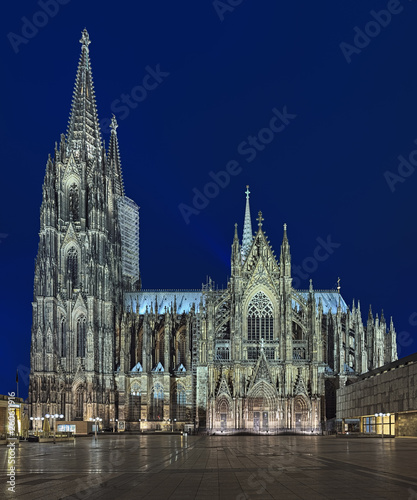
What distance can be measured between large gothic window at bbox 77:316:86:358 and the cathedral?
0.56 ft

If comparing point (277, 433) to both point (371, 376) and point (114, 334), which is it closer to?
point (371, 376)

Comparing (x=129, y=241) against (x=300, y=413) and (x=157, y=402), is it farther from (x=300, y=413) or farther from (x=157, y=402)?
(x=300, y=413)

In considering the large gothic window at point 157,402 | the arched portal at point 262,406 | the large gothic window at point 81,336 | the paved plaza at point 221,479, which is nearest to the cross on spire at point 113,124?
the large gothic window at point 81,336

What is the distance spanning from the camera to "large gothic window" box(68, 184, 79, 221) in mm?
110000

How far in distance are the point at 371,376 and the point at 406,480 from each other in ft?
206

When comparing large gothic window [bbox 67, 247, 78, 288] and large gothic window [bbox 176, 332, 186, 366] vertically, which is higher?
large gothic window [bbox 67, 247, 78, 288]

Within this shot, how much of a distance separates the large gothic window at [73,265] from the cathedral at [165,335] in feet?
0.50

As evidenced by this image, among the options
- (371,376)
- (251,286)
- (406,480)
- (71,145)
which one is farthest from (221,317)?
(406,480)

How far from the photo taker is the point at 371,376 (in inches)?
3290

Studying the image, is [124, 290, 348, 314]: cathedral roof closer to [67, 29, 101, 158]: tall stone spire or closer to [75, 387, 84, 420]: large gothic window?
[75, 387, 84, 420]: large gothic window

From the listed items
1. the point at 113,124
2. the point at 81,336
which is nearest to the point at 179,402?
the point at 81,336

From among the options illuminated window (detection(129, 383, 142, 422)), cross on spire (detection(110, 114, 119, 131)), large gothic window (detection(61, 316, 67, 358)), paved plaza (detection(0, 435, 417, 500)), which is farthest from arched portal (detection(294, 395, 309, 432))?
cross on spire (detection(110, 114, 119, 131))

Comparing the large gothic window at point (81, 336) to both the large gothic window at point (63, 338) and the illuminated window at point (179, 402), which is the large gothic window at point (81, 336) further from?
the illuminated window at point (179, 402)

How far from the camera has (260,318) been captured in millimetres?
98812
